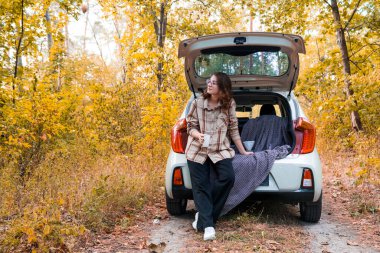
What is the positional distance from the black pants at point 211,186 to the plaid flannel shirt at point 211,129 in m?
0.09

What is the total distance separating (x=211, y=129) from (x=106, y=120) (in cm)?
411

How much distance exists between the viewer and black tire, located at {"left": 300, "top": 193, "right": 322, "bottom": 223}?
452 cm

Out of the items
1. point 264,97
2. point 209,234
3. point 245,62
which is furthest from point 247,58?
point 209,234

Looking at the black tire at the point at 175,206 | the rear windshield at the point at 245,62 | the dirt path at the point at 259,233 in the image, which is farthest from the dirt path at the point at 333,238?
the rear windshield at the point at 245,62

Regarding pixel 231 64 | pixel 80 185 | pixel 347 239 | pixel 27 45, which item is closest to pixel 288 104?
pixel 231 64

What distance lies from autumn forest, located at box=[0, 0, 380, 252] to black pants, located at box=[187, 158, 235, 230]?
899 mm

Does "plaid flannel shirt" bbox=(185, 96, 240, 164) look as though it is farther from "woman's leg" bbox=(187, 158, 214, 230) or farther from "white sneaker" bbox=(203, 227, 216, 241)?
"white sneaker" bbox=(203, 227, 216, 241)

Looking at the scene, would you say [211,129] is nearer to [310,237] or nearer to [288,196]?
→ [288,196]

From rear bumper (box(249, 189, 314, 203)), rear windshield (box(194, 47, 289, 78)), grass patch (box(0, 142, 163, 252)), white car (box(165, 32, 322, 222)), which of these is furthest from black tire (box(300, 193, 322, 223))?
grass patch (box(0, 142, 163, 252))

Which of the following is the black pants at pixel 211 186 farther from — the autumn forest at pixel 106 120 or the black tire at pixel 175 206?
the autumn forest at pixel 106 120

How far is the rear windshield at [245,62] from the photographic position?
503cm

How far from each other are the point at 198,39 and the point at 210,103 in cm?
83

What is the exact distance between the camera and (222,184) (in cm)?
432

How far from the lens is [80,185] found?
17.8ft
